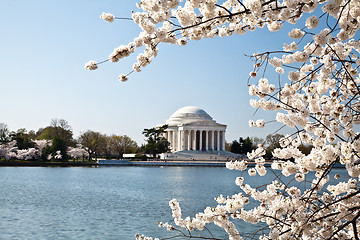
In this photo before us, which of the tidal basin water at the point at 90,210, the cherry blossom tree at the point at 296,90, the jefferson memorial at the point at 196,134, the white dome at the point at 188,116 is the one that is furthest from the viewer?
the white dome at the point at 188,116

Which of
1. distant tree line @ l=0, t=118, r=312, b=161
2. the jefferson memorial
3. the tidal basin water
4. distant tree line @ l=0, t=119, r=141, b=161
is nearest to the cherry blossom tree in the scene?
the tidal basin water

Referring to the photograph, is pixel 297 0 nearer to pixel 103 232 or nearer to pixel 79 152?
pixel 103 232

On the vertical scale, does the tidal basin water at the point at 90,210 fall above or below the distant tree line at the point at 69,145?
below

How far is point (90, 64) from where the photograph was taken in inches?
165

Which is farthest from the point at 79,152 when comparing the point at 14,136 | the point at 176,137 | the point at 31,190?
the point at 31,190

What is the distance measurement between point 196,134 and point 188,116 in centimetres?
672

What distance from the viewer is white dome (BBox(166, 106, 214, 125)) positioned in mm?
107562

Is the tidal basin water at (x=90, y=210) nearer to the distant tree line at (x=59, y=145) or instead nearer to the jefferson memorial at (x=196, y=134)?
the distant tree line at (x=59, y=145)

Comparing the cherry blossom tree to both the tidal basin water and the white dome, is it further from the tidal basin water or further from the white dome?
the white dome

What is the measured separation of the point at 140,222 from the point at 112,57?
15.4 metres

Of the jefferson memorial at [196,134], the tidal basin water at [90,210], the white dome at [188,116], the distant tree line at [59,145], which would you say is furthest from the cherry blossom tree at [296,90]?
the white dome at [188,116]

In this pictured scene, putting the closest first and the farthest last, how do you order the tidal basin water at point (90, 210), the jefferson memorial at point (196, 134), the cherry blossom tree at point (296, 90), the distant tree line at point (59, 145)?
1. the cherry blossom tree at point (296, 90)
2. the tidal basin water at point (90, 210)
3. the distant tree line at point (59, 145)
4. the jefferson memorial at point (196, 134)

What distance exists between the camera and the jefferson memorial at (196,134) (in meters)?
102

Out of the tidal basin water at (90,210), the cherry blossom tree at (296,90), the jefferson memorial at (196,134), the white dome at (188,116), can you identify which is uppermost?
the white dome at (188,116)
